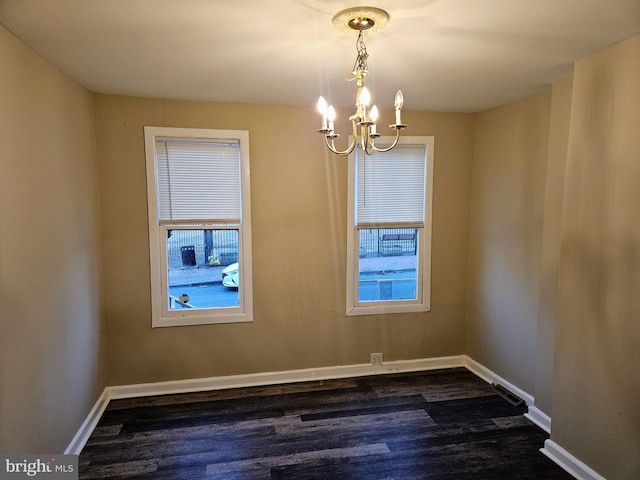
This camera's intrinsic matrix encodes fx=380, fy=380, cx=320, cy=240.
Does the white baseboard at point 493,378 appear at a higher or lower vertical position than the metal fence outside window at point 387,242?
lower

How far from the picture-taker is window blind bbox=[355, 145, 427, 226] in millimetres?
3463

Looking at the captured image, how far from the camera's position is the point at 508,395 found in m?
3.20

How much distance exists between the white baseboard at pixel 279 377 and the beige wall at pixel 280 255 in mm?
65

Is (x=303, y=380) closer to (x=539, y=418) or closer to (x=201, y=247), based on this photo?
(x=201, y=247)

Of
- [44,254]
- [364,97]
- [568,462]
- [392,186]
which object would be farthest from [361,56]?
[568,462]

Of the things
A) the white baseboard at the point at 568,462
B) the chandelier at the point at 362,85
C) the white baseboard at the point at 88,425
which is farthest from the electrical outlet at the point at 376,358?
the chandelier at the point at 362,85

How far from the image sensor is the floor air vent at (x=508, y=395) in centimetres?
308

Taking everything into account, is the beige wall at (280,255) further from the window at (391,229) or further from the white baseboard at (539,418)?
the white baseboard at (539,418)

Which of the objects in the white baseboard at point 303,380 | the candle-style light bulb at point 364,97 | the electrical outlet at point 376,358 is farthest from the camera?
the electrical outlet at point 376,358

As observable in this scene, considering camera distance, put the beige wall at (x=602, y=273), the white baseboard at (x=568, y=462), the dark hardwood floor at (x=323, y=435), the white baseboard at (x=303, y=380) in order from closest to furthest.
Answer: the beige wall at (x=602, y=273), the white baseboard at (x=568, y=462), the dark hardwood floor at (x=323, y=435), the white baseboard at (x=303, y=380)

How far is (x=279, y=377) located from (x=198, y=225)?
1.55 meters

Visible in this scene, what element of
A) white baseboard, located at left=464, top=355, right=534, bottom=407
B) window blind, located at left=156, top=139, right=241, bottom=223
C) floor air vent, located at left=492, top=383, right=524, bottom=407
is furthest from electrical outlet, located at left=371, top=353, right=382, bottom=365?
window blind, located at left=156, top=139, right=241, bottom=223

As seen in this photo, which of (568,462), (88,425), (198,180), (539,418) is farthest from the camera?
(198,180)

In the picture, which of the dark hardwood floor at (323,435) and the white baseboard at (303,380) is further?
the white baseboard at (303,380)
